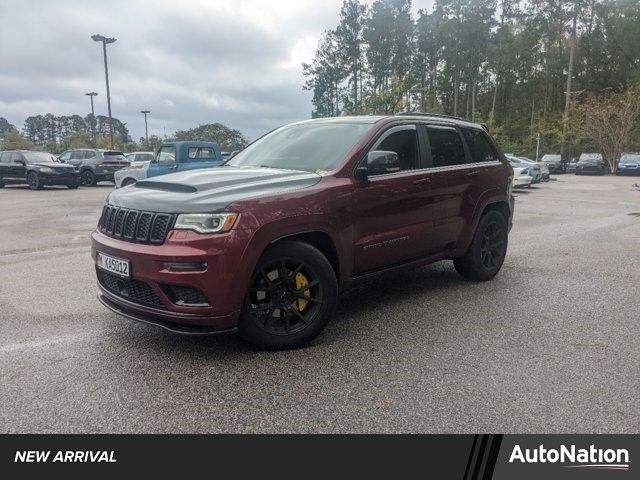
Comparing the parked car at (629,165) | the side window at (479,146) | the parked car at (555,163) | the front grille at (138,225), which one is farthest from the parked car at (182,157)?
the parked car at (629,165)

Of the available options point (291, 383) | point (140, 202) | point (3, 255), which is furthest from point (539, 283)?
point (3, 255)

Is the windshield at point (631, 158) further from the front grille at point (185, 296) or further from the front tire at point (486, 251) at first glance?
the front grille at point (185, 296)

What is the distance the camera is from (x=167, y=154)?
1441cm

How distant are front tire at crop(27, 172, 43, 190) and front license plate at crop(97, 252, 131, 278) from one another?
19517 mm

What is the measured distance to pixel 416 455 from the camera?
2.52 m

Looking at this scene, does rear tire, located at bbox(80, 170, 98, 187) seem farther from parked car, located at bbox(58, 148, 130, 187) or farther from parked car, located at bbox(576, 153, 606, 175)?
parked car, located at bbox(576, 153, 606, 175)

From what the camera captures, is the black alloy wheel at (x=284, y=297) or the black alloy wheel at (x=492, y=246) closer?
the black alloy wheel at (x=284, y=297)

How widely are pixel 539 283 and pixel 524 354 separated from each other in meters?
2.25

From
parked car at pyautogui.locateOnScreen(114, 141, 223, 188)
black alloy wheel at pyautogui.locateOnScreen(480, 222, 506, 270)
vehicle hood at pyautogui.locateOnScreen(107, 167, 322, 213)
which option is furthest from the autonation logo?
parked car at pyautogui.locateOnScreen(114, 141, 223, 188)

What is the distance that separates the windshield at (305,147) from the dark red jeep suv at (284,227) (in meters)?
0.02

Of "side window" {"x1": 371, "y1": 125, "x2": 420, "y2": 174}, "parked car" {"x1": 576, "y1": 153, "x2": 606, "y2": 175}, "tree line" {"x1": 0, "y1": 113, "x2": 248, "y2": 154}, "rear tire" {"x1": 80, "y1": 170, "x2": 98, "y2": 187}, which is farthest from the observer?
"tree line" {"x1": 0, "y1": 113, "x2": 248, "y2": 154}

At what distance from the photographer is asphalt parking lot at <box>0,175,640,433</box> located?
281 centimetres

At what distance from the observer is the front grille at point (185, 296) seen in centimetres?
332

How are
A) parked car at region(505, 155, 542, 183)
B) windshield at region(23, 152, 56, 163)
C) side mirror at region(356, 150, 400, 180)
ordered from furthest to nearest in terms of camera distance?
parked car at region(505, 155, 542, 183)
windshield at region(23, 152, 56, 163)
side mirror at region(356, 150, 400, 180)
